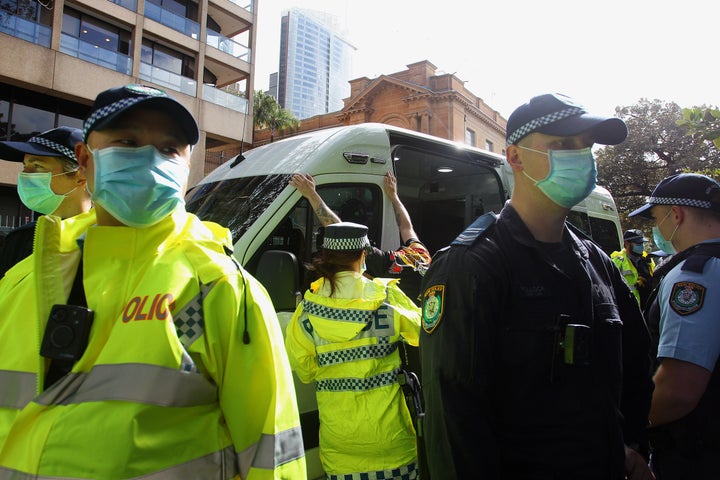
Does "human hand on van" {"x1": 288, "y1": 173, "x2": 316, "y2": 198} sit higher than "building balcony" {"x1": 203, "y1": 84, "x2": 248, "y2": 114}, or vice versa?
"building balcony" {"x1": 203, "y1": 84, "x2": 248, "y2": 114}

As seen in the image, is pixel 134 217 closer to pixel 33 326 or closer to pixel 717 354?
pixel 33 326

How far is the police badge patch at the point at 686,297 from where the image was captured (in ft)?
7.07

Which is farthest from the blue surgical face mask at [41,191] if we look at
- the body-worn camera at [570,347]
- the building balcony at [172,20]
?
the building balcony at [172,20]

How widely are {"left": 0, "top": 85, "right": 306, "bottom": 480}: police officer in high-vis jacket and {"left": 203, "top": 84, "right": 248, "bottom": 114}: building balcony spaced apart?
917 inches

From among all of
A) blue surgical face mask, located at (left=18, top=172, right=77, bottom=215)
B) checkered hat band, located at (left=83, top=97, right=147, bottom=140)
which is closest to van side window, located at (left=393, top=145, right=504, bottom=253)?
blue surgical face mask, located at (left=18, top=172, right=77, bottom=215)

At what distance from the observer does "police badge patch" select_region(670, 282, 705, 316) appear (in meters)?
2.15

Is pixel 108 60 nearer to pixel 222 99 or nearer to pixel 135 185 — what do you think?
pixel 222 99

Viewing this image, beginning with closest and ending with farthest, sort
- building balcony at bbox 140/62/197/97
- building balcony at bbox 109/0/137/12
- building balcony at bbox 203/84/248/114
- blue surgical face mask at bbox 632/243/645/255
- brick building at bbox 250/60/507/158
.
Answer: blue surgical face mask at bbox 632/243/645/255, building balcony at bbox 109/0/137/12, building balcony at bbox 140/62/197/97, building balcony at bbox 203/84/248/114, brick building at bbox 250/60/507/158

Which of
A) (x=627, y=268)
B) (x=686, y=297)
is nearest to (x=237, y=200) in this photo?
(x=686, y=297)

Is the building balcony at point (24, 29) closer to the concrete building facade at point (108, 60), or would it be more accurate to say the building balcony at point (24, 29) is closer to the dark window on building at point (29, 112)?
the concrete building facade at point (108, 60)

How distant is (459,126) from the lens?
30.9 meters

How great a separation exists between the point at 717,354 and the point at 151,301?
2.34 m

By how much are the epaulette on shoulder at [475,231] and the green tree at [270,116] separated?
1404 inches

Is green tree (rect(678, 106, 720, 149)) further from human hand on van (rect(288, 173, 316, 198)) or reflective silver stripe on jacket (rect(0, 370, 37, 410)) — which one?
reflective silver stripe on jacket (rect(0, 370, 37, 410))
